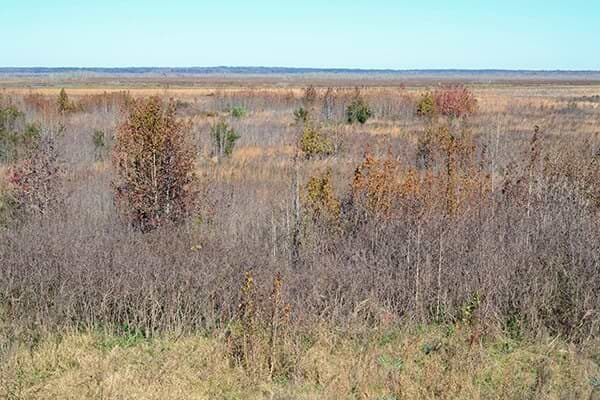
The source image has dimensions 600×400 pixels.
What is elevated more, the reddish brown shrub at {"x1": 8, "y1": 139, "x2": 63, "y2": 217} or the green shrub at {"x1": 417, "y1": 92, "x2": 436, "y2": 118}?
the green shrub at {"x1": 417, "y1": 92, "x2": 436, "y2": 118}

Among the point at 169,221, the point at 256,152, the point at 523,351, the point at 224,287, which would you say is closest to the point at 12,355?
the point at 224,287

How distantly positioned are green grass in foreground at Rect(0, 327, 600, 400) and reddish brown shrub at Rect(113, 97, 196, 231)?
169 inches

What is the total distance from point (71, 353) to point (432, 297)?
455cm

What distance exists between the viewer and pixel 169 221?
11.5m

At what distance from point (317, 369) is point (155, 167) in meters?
5.96

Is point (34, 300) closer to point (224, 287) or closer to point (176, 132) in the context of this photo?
point (224, 287)

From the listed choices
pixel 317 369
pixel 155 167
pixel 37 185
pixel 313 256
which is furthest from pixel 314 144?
pixel 317 369

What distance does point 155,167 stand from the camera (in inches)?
451

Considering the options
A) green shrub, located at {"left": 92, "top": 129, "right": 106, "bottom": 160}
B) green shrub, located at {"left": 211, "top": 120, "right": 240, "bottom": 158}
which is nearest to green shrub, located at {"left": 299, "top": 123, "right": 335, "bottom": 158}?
green shrub, located at {"left": 211, "top": 120, "right": 240, "bottom": 158}

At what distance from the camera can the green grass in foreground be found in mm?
6301

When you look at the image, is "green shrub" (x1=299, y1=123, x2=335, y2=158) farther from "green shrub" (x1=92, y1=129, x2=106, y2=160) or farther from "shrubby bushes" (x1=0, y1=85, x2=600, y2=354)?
"shrubby bushes" (x1=0, y1=85, x2=600, y2=354)

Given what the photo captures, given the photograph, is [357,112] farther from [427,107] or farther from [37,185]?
[37,185]

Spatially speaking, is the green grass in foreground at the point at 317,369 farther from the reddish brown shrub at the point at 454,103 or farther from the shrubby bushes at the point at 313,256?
the reddish brown shrub at the point at 454,103

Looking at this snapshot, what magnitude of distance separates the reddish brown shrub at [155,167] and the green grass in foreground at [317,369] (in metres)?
4.30
